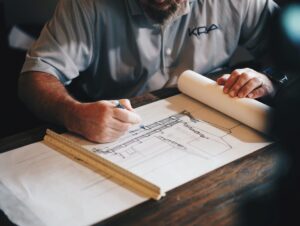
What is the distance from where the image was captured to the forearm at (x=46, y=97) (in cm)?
101

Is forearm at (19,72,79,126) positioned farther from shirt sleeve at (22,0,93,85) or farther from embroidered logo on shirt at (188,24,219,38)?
embroidered logo on shirt at (188,24,219,38)

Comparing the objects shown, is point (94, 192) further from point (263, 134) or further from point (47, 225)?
point (263, 134)

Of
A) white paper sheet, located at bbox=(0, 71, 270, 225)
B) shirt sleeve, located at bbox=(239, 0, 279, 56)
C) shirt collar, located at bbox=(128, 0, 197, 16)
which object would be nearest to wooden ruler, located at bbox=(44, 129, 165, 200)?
white paper sheet, located at bbox=(0, 71, 270, 225)

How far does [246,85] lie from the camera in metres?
1.08

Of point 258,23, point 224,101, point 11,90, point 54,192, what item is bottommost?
point 11,90

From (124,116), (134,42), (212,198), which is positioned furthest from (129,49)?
(212,198)

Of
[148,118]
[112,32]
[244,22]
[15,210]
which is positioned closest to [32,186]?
[15,210]

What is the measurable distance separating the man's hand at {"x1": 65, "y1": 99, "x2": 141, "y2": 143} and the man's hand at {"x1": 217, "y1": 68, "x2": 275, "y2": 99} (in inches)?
10.8

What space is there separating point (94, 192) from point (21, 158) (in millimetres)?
200

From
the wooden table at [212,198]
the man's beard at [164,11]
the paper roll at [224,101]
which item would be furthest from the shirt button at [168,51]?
the wooden table at [212,198]

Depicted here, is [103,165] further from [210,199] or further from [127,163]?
[210,199]

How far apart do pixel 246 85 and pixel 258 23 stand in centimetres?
51

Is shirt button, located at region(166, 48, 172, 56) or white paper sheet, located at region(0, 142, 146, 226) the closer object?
white paper sheet, located at region(0, 142, 146, 226)

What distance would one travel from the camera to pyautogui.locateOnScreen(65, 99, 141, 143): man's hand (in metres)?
0.92
